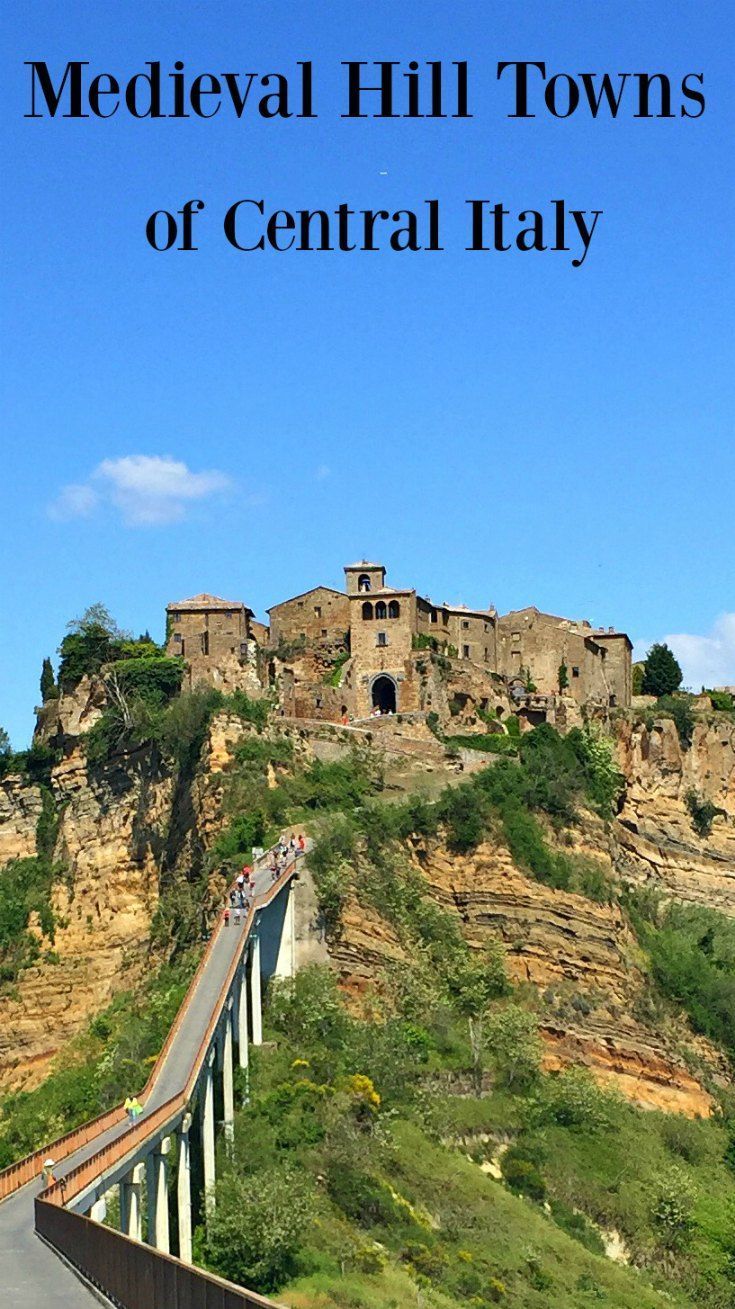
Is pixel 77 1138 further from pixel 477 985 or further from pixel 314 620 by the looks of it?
pixel 314 620

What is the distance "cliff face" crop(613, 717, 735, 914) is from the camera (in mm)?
79250

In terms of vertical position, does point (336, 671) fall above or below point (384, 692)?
above

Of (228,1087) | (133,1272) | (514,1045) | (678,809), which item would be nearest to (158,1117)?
(228,1087)

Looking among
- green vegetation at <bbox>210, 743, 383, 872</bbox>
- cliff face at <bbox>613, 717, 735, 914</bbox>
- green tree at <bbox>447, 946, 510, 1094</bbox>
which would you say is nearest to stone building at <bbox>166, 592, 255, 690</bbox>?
green vegetation at <bbox>210, 743, 383, 872</bbox>

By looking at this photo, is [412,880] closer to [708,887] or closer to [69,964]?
[69,964]

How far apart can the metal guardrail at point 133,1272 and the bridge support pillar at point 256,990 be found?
21.5 metres

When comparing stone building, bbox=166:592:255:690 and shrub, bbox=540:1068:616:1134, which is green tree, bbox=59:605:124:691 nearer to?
stone building, bbox=166:592:255:690

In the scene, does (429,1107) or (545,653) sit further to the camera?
(545,653)

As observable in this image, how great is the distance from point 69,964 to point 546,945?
1715 cm

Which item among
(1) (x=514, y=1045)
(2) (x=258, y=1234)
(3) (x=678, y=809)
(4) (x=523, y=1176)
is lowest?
(4) (x=523, y=1176)

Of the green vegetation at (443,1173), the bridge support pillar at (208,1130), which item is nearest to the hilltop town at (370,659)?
the green vegetation at (443,1173)

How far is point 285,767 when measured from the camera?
66.0 meters

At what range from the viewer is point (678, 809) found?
81500 mm

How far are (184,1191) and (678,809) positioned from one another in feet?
140
